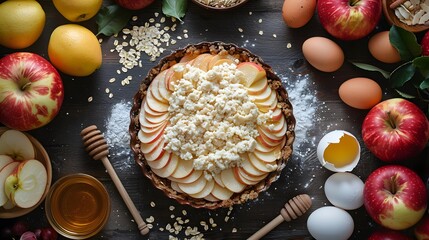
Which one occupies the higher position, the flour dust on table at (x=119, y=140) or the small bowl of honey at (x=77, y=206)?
the flour dust on table at (x=119, y=140)

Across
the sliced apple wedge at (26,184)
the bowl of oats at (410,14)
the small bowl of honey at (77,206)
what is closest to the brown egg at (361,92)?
the bowl of oats at (410,14)

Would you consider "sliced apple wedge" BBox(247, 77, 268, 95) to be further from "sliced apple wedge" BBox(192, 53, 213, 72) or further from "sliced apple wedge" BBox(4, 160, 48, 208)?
"sliced apple wedge" BBox(4, 160, 48, 208)

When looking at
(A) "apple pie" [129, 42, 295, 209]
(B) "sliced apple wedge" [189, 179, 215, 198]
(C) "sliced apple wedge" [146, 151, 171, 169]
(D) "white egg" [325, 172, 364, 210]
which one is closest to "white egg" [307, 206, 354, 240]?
(D) "white egg" [325, 172, 364, 210]

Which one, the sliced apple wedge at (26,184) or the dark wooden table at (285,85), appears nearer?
the sliced apple wedge at (26,184)

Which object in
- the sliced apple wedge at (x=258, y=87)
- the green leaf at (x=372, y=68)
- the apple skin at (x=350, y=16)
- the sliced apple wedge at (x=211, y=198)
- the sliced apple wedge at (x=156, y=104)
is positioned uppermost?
the apple skin at (x=350, y=16)

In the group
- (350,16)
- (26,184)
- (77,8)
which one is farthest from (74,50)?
(350,16)

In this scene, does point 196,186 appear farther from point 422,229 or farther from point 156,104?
point 422,229

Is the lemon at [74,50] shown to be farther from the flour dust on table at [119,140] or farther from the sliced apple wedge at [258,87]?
the sliced apple wedge at [258,87]
